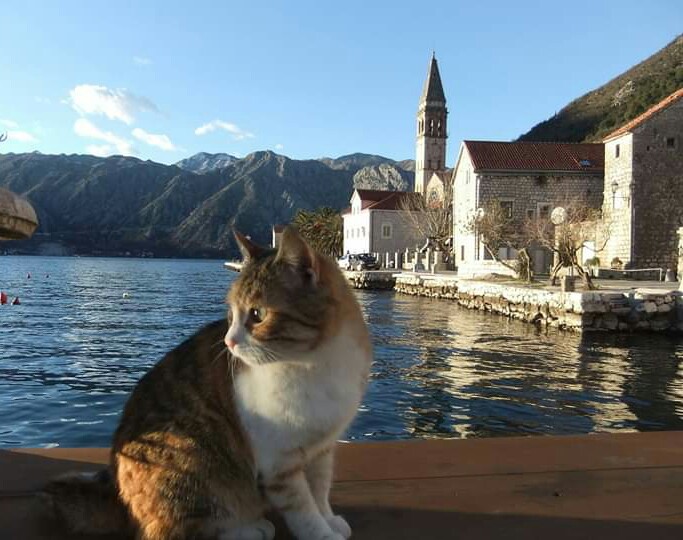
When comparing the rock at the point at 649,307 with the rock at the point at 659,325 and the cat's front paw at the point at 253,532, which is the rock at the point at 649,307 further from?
the cat's front paw at the point at 253,532

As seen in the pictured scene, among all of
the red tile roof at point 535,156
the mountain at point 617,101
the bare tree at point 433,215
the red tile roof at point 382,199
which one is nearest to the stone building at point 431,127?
the red tile roof at point 382,199

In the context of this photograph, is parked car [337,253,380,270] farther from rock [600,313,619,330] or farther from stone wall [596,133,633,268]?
rock [600,313,619,330]

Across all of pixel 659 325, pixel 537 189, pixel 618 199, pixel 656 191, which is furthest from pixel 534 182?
pixel 659 325

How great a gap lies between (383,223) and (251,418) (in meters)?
57.0

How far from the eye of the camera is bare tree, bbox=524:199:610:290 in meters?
26.3

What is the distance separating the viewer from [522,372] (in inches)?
512

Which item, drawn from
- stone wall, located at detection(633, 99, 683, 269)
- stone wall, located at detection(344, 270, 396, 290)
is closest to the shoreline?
stone wall, located at detection(633, 99, 683, 269)

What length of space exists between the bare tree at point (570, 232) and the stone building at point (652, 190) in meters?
1.32

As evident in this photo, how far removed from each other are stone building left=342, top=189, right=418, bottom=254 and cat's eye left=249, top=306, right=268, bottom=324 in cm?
5494

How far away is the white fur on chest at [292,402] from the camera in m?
1.76

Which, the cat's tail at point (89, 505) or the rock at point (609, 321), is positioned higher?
the cat's tail at point (89, 505)

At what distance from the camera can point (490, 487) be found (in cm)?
247

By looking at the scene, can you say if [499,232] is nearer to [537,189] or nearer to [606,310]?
[537,189]

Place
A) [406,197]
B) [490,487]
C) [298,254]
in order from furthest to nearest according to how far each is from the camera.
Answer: [406,197], [490,487], [298,254]
